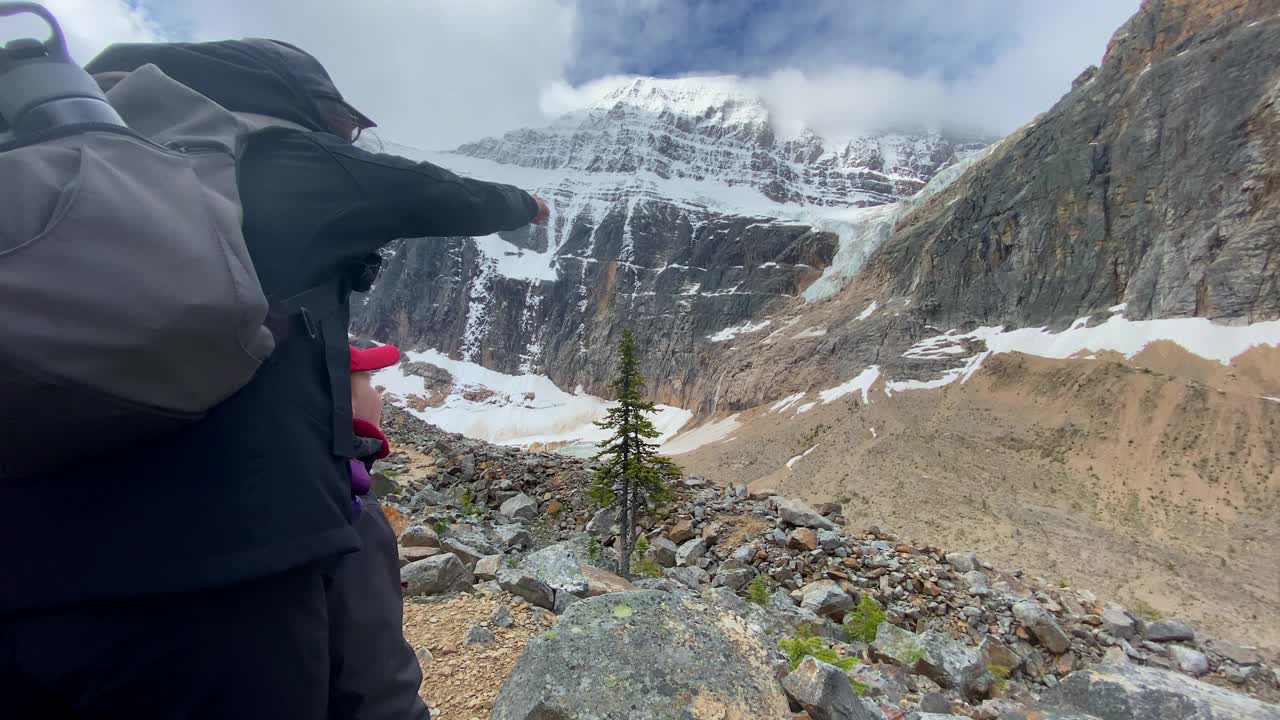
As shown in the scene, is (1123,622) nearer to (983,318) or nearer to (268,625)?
(268,625)

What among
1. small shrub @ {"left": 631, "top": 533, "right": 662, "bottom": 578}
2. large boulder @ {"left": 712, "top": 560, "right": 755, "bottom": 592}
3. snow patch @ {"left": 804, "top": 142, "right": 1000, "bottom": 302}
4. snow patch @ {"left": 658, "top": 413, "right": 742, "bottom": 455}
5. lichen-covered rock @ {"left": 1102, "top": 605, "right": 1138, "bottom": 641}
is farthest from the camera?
snow patch @ {"left": 804, "top": 142, "right": 1000, "bottom": 302}

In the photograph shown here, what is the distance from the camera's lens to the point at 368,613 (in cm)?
161

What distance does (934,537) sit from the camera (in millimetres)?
22469

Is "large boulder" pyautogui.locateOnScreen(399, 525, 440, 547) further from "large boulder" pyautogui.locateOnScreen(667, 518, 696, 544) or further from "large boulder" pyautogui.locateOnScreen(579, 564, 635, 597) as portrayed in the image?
"large boulder" pyautogui.locateOnScreen(667, 518, 696, 544)

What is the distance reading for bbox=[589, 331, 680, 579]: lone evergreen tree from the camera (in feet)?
48.2

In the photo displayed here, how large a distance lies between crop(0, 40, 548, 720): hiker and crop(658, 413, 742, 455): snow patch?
169ft

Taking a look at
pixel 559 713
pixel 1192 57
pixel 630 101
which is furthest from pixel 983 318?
pixel 630 101

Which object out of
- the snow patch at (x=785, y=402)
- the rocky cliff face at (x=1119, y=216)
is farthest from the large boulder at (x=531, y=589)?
the snow patch at (x=785, y=402)

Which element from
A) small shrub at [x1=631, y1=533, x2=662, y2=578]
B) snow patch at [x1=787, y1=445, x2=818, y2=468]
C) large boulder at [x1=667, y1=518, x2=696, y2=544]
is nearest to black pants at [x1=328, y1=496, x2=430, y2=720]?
small shrub at [x1=631, y1=533, x2=662, y2=578]

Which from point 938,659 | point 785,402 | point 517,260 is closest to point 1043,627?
point 938,659

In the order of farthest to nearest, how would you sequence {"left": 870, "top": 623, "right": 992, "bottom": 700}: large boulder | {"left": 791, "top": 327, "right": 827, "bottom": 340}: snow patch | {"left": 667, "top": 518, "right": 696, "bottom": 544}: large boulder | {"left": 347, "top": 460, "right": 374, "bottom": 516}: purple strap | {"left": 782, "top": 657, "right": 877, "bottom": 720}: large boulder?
{"left": 791, "top": 327, "right": 827, "bottom": 340}: snow patch
{"left": 667, "top": 518, "right": 696, "bottom": 544}: large boulder
{"left": 870, "top": 623, "right": 992, "bottom": 700}: large boulder
{"left": 782, "top": 657, "right": 877, "bottom": 720}: large boulder
{"left": 347, "top": 460, "right": 374, "bottom": 516}: purple strap

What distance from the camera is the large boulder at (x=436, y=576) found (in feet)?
18.1

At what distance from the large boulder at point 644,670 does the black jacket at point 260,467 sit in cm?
222

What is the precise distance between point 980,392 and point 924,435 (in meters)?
6.65
